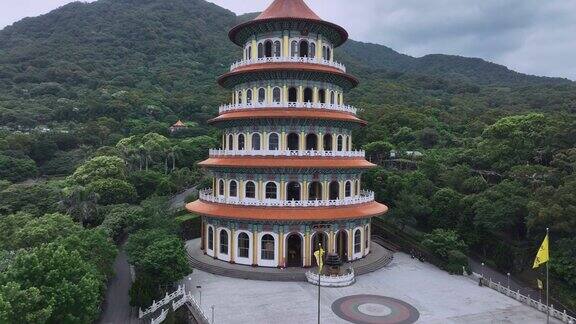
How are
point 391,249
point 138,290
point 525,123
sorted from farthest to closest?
point 525,123, point 391,249, point 138,290

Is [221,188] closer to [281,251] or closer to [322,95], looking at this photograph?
[281,251]

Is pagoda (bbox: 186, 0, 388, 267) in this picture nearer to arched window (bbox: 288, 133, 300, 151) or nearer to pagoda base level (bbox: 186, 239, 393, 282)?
arched window (bbox: 288, 133, 300, 151)

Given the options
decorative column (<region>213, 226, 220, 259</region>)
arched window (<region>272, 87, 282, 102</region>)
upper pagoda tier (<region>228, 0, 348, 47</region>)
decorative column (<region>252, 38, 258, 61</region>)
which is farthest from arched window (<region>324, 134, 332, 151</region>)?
decorative column (<region>213, 226, 220, 259</region>)

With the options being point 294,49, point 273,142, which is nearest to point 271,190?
point 273,142

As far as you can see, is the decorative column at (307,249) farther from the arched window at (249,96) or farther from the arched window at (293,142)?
the arched window at (249,96)

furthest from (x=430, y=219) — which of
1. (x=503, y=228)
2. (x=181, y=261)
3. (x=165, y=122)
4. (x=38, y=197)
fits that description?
(x=165, y=122)

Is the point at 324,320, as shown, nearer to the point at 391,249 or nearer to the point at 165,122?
the point at 391,249
